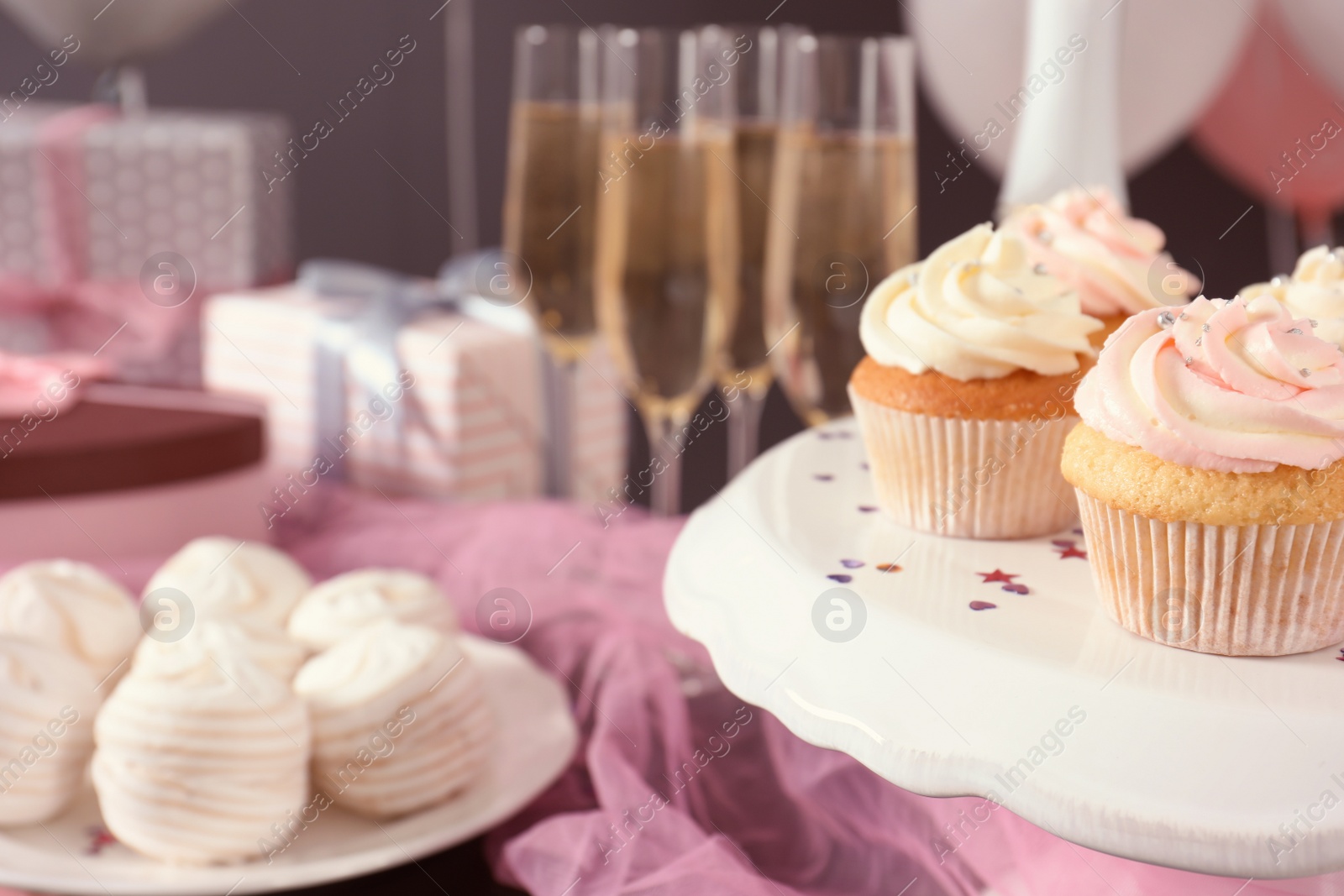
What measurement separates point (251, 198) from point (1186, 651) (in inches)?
71.6

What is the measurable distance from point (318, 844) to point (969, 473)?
642 millimetres

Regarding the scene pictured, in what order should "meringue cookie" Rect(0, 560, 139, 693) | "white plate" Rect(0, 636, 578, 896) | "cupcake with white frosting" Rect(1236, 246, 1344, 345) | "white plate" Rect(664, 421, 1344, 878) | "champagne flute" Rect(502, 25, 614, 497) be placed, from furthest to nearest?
"champagne flute" Rect(502, 25, 614, 497), "meringue cookie" Rect(0, 560, 139, 693), "white plate" Rect(0, 636, 578, 896), "cupcake with white frosting" Rect(1236, 246, 1344, 345), "white plate" Rect(664, 421, 1344, 878)

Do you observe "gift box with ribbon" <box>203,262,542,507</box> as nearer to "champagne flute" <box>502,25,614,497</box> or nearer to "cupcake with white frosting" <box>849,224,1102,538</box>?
"champagne flute" <box>502,25,614,497</box>

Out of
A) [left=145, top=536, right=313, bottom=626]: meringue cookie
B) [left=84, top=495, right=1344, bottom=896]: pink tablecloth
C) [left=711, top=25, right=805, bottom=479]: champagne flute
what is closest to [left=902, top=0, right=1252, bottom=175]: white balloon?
[left=711, top=25, right=805, bottom=479]: champagne flute

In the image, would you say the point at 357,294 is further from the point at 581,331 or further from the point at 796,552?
the point at 796,552

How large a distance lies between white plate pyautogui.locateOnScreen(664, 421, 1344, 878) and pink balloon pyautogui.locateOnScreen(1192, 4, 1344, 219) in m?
1.35

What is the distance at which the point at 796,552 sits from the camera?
0.78 metres

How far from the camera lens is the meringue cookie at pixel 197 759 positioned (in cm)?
99

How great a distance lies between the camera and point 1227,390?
0.72 m

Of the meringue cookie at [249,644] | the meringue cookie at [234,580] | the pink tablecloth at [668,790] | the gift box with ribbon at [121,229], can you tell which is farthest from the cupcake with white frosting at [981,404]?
the gift box with ribbon at [121,229]

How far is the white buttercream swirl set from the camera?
877 millimetres

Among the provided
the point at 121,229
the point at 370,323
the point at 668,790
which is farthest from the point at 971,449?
the point at 121,229

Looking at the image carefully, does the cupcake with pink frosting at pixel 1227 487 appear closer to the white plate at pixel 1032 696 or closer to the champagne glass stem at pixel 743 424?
the white plate at pixel 1032 696

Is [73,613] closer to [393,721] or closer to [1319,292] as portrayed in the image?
[393,721]
